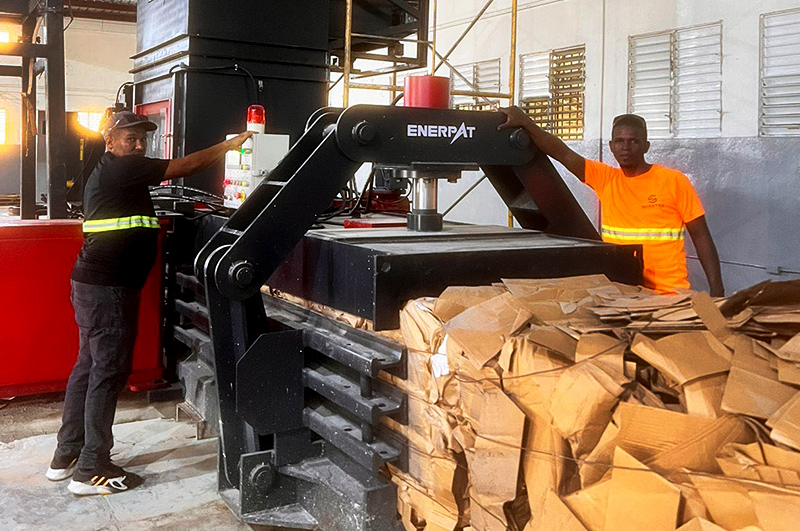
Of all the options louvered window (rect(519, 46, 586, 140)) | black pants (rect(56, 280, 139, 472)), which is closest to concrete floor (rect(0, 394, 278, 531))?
black pants (rect(56, 280, 139, 472))

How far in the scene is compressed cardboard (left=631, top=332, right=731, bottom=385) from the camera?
1890 mm

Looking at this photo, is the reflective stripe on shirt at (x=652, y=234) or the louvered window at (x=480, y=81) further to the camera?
the louvered window at (x=480, y=81)

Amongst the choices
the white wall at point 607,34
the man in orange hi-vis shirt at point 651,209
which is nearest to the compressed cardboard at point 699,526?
the man in orange hi-vis shirt at point 651,209

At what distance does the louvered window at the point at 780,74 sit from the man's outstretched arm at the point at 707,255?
9.20ft

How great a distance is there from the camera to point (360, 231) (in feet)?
10.4

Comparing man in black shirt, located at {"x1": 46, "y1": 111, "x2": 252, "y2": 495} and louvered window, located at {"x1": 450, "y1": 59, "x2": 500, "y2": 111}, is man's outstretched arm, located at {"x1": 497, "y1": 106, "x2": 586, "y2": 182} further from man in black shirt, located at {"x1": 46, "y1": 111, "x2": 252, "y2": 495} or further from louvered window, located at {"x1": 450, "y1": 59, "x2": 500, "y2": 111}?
louvered window, located at {"x1": 450, "y1": 59, "x2": 500, "y2": 111}

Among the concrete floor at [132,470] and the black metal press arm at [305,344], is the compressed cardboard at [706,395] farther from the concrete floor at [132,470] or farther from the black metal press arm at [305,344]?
the concrete floor at [132,470]

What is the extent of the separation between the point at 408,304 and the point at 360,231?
2.41ft

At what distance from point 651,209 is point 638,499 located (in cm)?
246

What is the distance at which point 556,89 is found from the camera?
28.2 ft

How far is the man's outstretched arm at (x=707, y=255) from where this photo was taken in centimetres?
385

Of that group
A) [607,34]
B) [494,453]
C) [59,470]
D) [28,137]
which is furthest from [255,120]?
[607,34]

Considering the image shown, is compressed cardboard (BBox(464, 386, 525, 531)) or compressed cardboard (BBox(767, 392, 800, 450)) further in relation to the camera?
compressed cardboard (BBox(464, 386, 525, 531))

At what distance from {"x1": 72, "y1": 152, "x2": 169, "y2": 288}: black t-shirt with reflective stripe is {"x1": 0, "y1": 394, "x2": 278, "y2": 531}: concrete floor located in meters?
1.08
